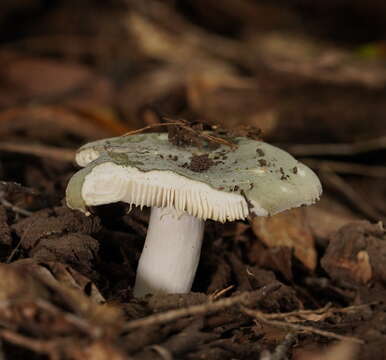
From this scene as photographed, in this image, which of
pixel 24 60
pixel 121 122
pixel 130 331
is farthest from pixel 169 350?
pixel 24 60

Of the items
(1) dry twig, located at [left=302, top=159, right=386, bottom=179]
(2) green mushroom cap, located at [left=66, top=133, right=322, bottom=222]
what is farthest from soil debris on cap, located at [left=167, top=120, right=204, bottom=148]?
(1) dry twig, located at [left=302, top=159, right=386, bottom=179]

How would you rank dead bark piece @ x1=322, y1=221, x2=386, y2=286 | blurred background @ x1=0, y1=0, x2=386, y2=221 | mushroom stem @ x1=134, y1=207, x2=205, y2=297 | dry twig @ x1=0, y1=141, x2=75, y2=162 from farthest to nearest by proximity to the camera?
blurred background @ x1=0, y1=0, x2=386, y2=221, dry twig @ x1=0, y1=141, x2=75, y2=162, dead bark piece @ x1=322, y1=221, x2=386, y2=286, mushroom stem @ x1=134, y1=207, x2=205, y2=297

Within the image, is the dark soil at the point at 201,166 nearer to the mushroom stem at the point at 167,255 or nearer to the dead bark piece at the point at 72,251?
the dead bark piece at the point at 72,251

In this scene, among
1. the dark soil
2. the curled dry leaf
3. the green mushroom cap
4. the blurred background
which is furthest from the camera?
the blurred background

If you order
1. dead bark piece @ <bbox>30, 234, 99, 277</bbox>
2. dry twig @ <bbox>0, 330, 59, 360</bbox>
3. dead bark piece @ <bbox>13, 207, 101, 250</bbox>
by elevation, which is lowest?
dry twig @ <bbox>0, 330, 59, 360</bbox>

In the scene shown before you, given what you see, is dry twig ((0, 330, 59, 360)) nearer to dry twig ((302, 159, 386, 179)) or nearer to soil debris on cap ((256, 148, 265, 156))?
soil debris on cap ((256, 148, 265, 156))

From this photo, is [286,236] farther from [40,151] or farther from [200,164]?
[40,151]

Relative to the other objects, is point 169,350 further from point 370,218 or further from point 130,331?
point 370,218

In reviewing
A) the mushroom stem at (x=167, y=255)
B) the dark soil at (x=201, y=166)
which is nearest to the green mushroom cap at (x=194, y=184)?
the dark soil at (x=201, y=166)
